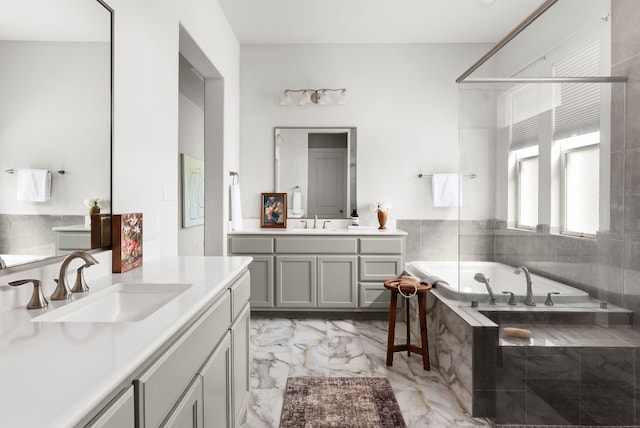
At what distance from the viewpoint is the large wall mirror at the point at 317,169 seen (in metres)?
4.32

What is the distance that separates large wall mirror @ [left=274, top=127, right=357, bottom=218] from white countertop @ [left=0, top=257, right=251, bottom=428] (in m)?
3.06

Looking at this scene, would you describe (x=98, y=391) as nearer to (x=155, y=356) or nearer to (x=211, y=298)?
(x=155, y=356)

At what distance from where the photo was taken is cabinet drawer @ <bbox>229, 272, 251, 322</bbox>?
1.70m

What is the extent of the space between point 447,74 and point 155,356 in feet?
13.9

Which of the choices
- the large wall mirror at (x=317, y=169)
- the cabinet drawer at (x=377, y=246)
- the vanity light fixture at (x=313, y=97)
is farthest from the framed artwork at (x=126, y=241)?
the vanity light fixture at (x=313, y=97)

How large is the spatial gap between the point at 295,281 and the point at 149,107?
2206mm

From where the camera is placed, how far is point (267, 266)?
3.84m

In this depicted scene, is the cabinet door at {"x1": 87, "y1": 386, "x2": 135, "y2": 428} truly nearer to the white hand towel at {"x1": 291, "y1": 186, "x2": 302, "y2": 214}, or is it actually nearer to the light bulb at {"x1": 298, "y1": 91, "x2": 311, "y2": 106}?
the white hand towel at {"x1": 291, "y1": 186, "x2": 302, "y2": 214}

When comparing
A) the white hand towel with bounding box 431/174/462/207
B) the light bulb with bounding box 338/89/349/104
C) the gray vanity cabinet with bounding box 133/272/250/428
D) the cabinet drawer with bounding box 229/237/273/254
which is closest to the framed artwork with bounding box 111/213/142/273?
the gray vanity cabinet with bounding box 133/272/250/428

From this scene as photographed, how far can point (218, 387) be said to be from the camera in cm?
144

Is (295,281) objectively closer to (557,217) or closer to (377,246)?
(377,246)

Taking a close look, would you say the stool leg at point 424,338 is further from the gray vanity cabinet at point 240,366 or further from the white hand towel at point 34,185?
the white hand towel at point 34,185

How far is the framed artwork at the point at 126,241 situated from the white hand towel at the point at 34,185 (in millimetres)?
383

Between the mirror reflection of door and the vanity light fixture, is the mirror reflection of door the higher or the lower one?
the lower one
